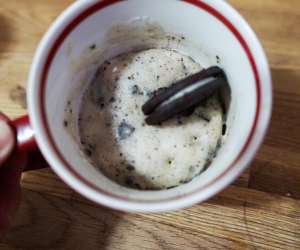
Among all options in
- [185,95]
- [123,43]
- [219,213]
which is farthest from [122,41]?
[219,213]

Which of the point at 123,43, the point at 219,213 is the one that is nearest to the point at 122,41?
the point at 123,43

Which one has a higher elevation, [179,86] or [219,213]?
[179,86]

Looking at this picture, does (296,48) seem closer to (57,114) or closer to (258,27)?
(258,27)

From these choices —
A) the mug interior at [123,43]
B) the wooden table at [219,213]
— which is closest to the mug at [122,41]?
the mug interior at [123,43]

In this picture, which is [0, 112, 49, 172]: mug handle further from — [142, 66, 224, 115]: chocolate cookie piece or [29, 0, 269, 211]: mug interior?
[142, 66, 224, 115]: chocolate cookie piece

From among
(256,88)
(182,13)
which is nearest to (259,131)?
(256,88)

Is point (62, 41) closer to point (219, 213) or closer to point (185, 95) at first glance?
point (185, 95)

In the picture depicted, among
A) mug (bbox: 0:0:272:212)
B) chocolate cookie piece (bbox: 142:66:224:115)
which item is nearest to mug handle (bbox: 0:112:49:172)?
mug (bbox: 0:0:272:212)

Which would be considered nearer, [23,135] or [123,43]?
[23,135]
